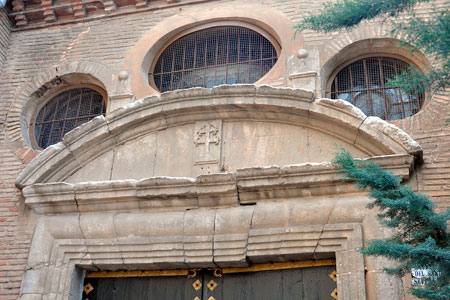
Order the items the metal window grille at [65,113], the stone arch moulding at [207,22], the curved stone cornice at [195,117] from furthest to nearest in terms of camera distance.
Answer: the metal window grille at [65,113], the stone arch moulding at [207,22], the curved stone cornice at [195,117]

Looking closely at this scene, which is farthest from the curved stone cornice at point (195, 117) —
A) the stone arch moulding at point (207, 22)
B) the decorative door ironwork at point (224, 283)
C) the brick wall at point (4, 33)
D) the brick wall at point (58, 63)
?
the brick wall at point (4, 33)

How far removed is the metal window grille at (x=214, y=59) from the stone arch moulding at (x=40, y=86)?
27.3 inches

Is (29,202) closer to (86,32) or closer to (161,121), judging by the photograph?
(161,121)

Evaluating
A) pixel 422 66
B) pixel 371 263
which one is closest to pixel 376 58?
pixel 422 66

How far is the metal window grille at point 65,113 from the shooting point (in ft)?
26.3

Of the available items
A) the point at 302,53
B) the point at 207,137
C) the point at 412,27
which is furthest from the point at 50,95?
the point at 412,27

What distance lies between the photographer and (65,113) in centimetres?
820

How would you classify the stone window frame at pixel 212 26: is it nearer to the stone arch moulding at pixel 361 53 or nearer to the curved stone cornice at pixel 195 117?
the stone arch moulding at pixel 361 53

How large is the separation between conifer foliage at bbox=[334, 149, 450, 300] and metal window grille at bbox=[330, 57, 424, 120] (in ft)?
8.37

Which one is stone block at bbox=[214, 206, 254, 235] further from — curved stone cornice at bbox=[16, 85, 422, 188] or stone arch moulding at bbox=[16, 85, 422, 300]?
curved stone cornice at bbox=[16, 85, 422, 188]

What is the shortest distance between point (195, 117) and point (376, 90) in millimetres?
2091

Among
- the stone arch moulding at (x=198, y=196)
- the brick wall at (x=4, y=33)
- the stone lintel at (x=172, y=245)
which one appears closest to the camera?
the stone lintel at (x=172, y=245)

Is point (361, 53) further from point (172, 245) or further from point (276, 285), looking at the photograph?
point (172, 245)

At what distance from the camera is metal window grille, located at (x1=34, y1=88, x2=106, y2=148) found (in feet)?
26.3
